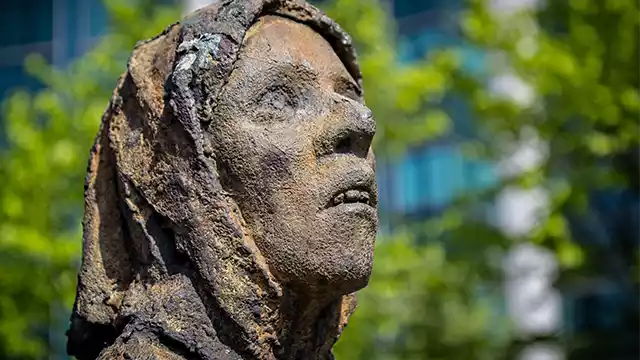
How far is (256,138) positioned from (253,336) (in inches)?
24.0

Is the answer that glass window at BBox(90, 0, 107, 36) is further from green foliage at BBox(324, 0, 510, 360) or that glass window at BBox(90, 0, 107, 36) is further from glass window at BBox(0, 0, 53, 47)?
green foliage at BBox(324, 0, 510, 360)

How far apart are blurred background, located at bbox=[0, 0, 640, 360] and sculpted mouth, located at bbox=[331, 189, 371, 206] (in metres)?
6.65

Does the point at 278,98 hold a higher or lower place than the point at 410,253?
lower

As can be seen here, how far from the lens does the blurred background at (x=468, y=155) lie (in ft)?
32.4

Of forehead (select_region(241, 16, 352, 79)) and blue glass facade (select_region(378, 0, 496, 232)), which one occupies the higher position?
blue glass facade (select_region(378, 0, 496, 232))

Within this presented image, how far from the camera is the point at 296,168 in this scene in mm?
3162

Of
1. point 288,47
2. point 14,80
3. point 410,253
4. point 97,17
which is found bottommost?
point 288,47

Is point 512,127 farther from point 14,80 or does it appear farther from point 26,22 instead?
point 26,22

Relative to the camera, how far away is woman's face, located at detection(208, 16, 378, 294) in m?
3.14

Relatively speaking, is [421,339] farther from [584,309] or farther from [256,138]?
[256,138]

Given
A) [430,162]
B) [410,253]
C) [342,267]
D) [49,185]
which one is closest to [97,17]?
[430,162]

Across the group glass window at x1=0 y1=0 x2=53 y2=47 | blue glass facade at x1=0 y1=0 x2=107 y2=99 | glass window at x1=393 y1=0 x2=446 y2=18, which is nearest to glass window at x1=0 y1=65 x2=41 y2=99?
blue glass facade at x1=0 y1=0 x2=107 y2=99

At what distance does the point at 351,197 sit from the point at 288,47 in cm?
54

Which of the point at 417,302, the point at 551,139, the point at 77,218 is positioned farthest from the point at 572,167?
the point at 77,218
